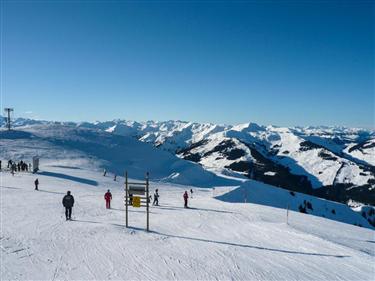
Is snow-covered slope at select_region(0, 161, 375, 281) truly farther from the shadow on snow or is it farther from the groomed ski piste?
the shadow on snow

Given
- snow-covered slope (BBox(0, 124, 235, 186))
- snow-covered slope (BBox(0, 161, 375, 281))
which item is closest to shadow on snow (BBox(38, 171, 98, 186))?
snow-covered slope (BBox(0, 124, 235, 186))

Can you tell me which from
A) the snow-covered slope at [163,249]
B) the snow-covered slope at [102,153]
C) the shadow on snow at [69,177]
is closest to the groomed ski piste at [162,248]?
the snow-covered slope at [163,249]

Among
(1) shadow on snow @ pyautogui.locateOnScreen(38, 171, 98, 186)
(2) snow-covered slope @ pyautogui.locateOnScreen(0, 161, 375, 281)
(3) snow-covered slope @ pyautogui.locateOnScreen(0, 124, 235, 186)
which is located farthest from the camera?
(3) snow-covered slope @ pyautogui.locateOnScreen(0, 124, 235, 186)

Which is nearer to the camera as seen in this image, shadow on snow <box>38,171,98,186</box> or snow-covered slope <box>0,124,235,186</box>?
shadow on snow <box>38,171,98,186</box>

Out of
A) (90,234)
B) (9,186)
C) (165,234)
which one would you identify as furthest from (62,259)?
(9,186)

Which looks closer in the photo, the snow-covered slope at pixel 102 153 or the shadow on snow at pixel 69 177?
the shadow on snow at pixel 69 177

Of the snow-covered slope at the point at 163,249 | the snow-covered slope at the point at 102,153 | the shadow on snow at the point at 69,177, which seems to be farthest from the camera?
the snow-covered slope at the point at 102,153

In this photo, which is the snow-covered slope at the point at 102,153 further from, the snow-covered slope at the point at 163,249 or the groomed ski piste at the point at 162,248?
the snow-covered slope at the point at 163,249

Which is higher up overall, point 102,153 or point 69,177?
point 69,177

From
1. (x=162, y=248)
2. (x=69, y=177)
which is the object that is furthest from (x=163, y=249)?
(x=69, y=177)

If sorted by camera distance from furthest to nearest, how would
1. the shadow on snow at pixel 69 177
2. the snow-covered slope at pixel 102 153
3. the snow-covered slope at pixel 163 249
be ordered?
1. the snow-covered slope at pixel 102 153
2. the shadow on snow at pixel 69 177
3. the snow-covered slope at pixel 163 249

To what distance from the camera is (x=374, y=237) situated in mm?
24688

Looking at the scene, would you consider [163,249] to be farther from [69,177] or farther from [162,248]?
[69,177]

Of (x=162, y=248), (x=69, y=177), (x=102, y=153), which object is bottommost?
(x=102, y=153)
